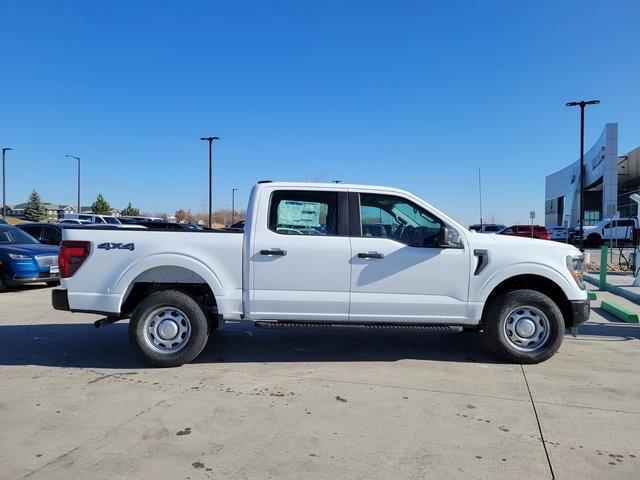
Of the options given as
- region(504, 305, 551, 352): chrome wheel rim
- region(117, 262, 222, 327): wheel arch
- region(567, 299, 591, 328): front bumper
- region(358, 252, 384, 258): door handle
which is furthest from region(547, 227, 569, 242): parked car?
region(117, 262, 222, 327): wheel arch

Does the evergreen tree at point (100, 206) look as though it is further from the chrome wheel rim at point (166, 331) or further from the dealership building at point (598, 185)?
the chrome wheel rim at point (166, 331)

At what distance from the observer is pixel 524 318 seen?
593cm

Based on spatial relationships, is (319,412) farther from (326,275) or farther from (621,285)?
(621,285)

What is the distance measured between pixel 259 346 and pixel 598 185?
56.5m

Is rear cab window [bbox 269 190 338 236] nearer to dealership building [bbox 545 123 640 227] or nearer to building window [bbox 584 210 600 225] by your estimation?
dealership building [bbox 545 123 640 227]

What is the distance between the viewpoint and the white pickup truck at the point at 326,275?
5.77m

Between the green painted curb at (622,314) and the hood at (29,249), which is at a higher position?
the hood at (29,249)

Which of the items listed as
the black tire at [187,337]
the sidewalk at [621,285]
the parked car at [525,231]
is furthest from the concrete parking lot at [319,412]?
the parked car at [525,231]

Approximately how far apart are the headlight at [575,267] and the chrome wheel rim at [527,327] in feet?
1.99

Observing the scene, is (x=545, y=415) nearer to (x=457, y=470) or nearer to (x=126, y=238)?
(x=457, y=470)

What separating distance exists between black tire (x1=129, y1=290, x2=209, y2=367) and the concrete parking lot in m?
0.16

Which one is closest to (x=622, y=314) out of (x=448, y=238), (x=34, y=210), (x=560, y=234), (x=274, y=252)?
(x=448, y=238)

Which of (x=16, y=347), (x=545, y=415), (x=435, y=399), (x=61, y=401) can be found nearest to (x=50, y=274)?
(x=16, y=347)

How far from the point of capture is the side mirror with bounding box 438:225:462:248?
18.8 ft
